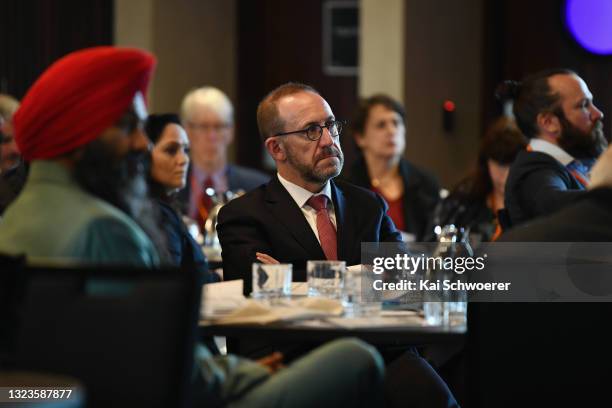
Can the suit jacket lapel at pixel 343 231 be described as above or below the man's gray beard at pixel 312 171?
below

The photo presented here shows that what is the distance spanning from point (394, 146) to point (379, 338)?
4.05 meters

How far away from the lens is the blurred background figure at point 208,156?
6676mm

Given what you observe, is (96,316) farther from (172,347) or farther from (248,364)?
(248,364)

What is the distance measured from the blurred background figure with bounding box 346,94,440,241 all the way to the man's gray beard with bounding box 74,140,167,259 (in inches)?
139

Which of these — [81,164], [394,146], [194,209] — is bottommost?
[194,209]

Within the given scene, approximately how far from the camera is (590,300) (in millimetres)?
2463

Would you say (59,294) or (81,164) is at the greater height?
(81,164)

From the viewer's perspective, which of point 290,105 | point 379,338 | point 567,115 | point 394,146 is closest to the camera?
point 379,338

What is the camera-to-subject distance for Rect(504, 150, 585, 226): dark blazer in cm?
425

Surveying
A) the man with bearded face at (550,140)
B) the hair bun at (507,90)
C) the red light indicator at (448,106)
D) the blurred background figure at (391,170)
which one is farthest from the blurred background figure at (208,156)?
the man with bearded face at (550,140)

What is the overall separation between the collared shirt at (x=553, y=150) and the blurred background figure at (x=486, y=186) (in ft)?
3.56

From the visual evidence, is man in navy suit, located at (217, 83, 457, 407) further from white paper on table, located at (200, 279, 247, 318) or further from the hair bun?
the hair bun

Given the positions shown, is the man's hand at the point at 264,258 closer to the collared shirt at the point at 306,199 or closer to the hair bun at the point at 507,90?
the collared shirt at the point at 306,199

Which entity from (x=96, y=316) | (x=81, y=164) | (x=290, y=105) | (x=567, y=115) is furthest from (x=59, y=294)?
(x=567, y=115)
